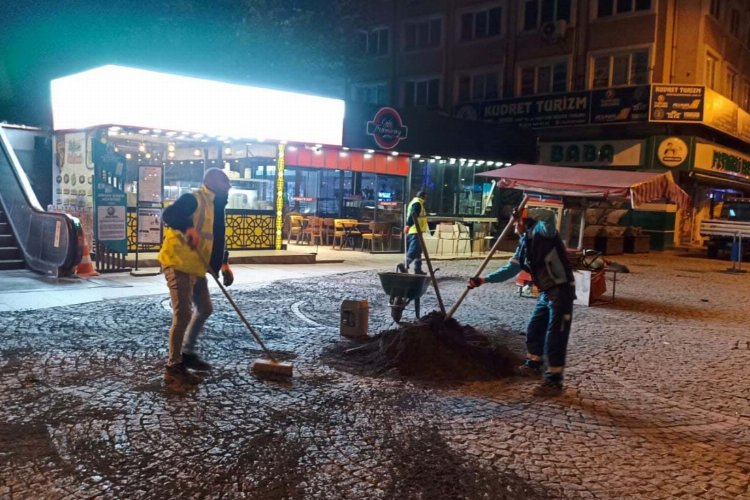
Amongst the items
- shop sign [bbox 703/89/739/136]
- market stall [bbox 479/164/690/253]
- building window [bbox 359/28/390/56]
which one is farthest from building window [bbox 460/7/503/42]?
market stall [bbox 479/164/690/253]

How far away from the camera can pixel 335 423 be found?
5.13 meters

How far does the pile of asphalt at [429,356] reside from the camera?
660cm

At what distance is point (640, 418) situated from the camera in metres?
5.65

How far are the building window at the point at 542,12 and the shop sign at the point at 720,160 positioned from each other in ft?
26.4

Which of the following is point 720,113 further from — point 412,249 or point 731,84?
→ point 412,249

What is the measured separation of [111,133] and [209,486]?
1270 centimetres

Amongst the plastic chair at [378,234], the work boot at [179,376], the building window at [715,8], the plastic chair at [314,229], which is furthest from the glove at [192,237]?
the building window at [715,8]

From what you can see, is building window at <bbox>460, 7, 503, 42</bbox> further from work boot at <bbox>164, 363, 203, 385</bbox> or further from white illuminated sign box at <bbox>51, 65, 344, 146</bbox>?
work boot at <bbox>164, 363, 203, 385</bbox>

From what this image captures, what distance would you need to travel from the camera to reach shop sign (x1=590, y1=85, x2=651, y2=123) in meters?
26.2

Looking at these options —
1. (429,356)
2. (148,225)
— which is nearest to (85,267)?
(148,225)

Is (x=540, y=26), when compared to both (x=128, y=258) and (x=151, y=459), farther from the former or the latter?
(x=151, y=459)

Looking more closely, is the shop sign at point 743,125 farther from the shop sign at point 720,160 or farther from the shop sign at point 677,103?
the shop sign at point 677,103

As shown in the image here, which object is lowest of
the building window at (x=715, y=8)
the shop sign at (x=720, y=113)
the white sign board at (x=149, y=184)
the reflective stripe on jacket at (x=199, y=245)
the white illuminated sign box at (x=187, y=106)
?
the reflective stripe on jacket at (x=199, y=245)

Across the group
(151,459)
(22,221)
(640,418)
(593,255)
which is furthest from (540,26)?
(151,459)
